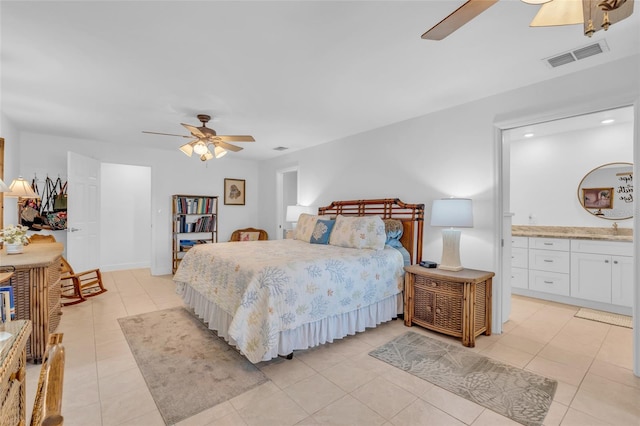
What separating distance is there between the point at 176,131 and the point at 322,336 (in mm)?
3499

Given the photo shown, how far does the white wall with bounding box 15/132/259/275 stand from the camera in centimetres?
456

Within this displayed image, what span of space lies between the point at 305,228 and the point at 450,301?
2.08 meters

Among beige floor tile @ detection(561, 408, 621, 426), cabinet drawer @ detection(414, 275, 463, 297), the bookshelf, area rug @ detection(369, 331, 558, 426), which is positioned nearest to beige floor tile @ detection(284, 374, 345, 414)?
area rug @ detection(369, 331, 558, 426)

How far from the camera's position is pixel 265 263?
8.41 ft

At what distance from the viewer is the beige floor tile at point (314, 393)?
1904 mm

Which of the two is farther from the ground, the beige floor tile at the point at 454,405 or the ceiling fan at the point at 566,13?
the ceiling fan at the point at 566,13

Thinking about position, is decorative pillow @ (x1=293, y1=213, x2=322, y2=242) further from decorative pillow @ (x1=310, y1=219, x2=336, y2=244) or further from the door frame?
the door frame

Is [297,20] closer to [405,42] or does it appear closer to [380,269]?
[405,42]

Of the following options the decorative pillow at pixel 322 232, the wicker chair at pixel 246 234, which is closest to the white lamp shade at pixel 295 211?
the decorative pillow at pixel 322 232

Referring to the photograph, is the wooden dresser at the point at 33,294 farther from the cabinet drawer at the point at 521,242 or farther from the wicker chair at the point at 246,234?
the cabinet drawer at the point at 521,242

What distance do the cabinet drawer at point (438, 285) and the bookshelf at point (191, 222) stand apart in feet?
13.9

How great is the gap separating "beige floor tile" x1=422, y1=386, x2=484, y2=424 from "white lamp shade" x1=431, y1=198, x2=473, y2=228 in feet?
4.96

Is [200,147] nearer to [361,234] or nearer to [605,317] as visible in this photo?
[361,234]

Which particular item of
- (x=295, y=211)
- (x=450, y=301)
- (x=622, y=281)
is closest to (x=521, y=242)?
(x=622, y=281)
